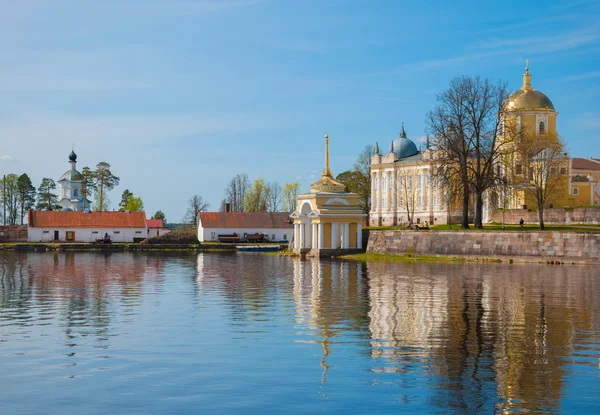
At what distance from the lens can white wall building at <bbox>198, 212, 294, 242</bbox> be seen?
98.8 metres

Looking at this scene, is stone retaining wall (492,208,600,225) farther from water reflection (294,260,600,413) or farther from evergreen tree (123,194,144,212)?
evergreen tree (123,194,144,212)

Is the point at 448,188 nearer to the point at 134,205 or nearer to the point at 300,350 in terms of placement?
the point at 300,350

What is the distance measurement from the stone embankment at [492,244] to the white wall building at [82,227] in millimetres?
39862

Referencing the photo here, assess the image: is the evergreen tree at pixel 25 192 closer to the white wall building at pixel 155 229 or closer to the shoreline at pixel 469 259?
the white wall building at pixel 155 229

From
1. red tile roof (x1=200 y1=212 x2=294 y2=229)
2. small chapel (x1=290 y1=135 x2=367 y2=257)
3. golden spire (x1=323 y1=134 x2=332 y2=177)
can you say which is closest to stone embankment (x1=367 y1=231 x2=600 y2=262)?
Result: small chapel (x1=290 y1=135 x2=367 y2=257)

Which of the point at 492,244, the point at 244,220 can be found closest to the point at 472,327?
the point at 492,244

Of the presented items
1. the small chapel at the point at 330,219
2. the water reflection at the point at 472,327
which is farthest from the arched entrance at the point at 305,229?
the water reflection at the point at 472,327

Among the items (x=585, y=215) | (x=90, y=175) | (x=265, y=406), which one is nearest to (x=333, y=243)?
(x=585, y=215)

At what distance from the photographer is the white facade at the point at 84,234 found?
9406 cm

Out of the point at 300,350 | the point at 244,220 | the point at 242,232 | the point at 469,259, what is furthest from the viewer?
the point at 244,220

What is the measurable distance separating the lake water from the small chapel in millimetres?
34575

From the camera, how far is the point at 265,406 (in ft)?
41.5

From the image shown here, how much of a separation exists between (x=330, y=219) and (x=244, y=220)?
34.9 metres

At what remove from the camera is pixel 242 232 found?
9919 centimetres
